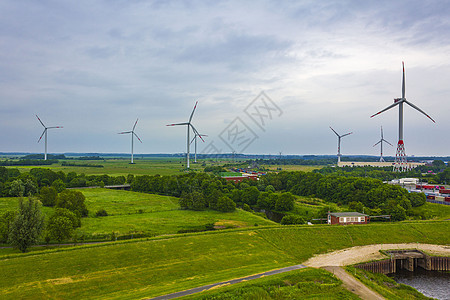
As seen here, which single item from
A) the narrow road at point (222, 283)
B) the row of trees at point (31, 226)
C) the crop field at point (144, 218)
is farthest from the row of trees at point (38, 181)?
the narrow road at point (222, 283)

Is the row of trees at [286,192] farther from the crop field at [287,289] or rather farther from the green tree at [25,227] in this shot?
the green tree at [25,227]

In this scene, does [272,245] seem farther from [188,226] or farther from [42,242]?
[42,242]

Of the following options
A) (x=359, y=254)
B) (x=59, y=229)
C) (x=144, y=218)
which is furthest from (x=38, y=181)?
(x=359, y=254)

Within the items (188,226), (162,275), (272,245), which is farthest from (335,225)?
(162,275)

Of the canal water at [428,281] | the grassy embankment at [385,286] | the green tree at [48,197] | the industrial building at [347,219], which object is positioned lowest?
the canal water at [428,281]

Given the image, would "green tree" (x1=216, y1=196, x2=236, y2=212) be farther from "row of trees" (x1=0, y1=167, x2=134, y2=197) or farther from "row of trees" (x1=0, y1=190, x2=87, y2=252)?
"row of trees" (x1=0, y1=167, x2=134, y2=197)

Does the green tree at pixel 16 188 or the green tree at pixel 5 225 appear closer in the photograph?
the green tree at pixel 5 225
